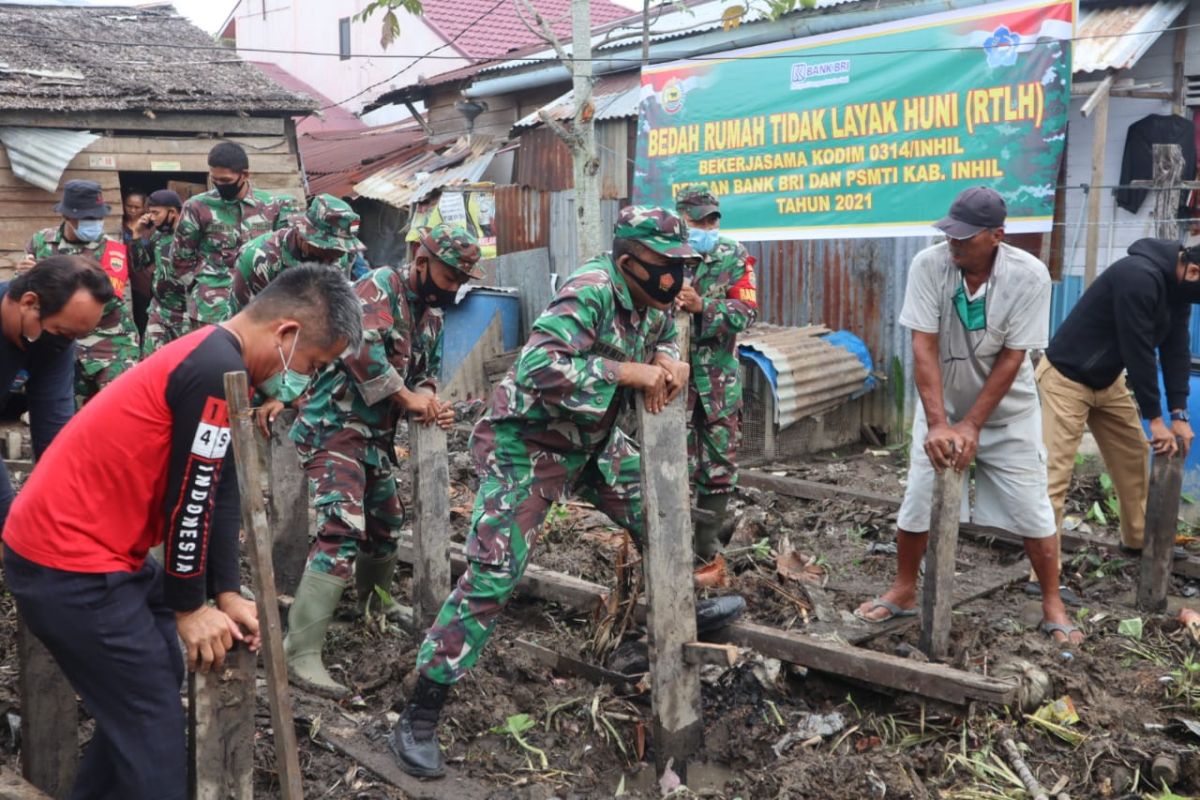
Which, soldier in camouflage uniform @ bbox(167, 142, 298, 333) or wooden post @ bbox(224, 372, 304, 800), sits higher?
soldier in camouflage uniform @ bbox(167, 142, 298, 333)

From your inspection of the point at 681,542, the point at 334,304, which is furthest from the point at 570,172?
the point at 334,304

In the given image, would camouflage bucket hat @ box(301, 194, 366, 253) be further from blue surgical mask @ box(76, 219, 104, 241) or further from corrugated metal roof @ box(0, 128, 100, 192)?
corrugated metal roof @ box(0, 128, 100, 192)

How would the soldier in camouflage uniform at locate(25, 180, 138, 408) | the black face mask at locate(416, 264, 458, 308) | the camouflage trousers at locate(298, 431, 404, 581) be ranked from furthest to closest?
the soldier in camouflage uniform at locate(25, 180, 138, 408) → the black face mask at locate(416, 264, 458, 308) → the camouflage trousers at locate(298, 431, 404, 581)

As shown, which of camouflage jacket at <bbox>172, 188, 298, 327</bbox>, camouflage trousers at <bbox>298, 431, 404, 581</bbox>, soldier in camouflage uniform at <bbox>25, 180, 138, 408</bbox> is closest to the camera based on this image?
camouflage trousers at <bbox>298, 431, 404, 581</bbox>

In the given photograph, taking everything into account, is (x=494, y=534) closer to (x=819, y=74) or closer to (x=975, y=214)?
(x=975, y=214)

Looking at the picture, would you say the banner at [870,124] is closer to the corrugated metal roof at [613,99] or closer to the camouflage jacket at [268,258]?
the corrugated metal roof at [613,99]

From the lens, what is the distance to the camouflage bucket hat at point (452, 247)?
4.76m

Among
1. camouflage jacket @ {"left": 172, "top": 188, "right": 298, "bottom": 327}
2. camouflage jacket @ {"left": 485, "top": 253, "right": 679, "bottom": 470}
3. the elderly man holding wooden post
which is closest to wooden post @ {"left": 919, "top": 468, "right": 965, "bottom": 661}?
the elderly man holding wooden post

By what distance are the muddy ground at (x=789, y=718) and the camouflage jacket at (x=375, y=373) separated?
3.47 feet

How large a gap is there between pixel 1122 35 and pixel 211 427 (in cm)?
758

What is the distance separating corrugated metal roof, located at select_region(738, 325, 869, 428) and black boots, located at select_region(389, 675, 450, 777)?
5.31m

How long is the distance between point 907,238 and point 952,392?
4876mm

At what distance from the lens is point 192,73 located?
1384cm

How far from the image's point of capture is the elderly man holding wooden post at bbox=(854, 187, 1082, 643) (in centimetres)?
473
